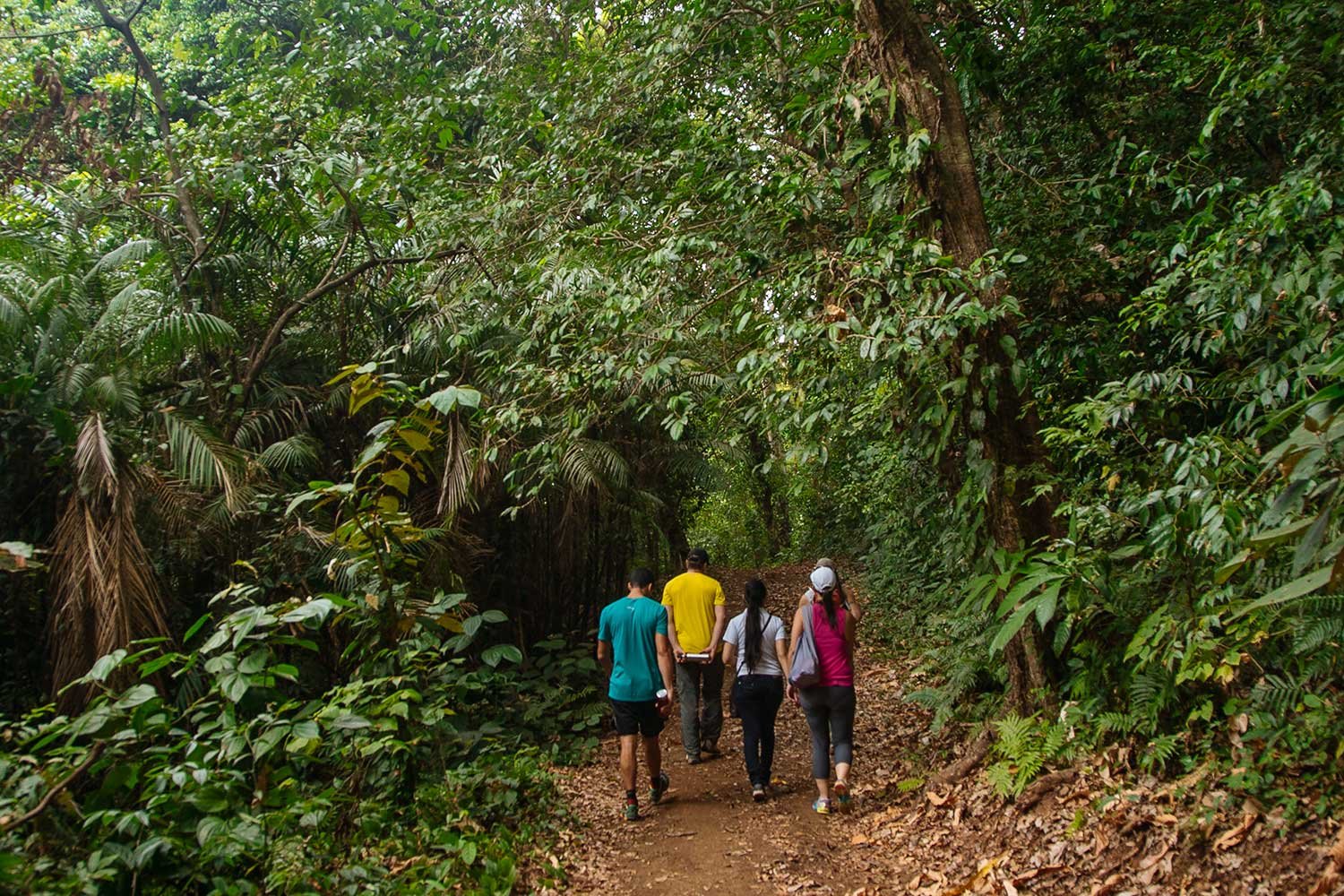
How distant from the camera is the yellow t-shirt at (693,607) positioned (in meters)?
7.04

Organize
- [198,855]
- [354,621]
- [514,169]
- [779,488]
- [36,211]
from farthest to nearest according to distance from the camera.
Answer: [779,488]
[514,169]
[36,211]
[354,621]
[198,855]

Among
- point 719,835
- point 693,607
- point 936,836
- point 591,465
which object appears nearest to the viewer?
point 936,836

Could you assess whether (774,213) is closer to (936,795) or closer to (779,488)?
(936,795)

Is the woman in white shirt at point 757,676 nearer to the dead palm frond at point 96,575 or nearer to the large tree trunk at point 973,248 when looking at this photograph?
the large tree trunk at point 973,248

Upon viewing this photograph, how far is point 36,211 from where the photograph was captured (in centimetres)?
758

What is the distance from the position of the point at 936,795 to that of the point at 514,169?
6.20 m

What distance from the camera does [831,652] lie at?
6102 millimetres

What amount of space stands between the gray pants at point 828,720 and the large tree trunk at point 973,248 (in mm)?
1150

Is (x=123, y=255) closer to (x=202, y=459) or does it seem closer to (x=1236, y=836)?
(x=202, y=459)

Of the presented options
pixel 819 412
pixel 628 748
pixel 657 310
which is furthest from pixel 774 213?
pixel 628 748

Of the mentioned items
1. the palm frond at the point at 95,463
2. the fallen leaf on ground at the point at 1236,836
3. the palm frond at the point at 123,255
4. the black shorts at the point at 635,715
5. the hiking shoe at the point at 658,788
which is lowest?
the hiking shoe at the point at 658,788

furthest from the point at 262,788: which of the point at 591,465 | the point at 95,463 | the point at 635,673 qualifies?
the point at 591,465

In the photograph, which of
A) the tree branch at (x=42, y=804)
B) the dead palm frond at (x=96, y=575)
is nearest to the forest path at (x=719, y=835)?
the tree branch at (x=42, y=804)

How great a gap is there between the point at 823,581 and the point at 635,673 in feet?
4.56
